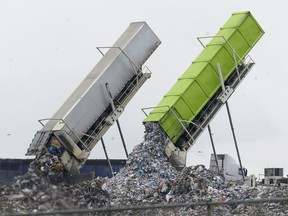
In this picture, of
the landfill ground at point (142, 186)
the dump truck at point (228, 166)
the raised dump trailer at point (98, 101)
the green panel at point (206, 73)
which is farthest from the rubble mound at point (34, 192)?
the dump truck at point (228, 166)

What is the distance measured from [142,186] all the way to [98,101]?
269 centimetres

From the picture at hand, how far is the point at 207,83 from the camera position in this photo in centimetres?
2605

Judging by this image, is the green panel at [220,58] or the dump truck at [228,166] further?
the dump truck at [228,166]

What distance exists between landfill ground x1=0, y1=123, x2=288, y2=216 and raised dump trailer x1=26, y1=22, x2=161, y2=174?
0.58m

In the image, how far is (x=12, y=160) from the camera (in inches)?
1103

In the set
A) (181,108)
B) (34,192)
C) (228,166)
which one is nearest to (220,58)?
(181,108)

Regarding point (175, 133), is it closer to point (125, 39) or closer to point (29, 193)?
point (125, 39)

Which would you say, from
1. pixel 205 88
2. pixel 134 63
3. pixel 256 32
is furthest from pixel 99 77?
pixel 256 32

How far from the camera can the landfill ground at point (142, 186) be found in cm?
2194

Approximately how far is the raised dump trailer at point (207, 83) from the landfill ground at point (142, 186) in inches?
22.5

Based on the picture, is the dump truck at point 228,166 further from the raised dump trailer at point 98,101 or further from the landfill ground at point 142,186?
the raised dump trailer at point 98,101

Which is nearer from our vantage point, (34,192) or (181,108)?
(34,192)

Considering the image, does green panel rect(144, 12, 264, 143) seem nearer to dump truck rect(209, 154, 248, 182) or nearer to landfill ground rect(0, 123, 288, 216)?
landfill ground rect(0, 123, 288, 216)

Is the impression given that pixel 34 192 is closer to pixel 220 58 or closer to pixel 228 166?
pixel 220 58
